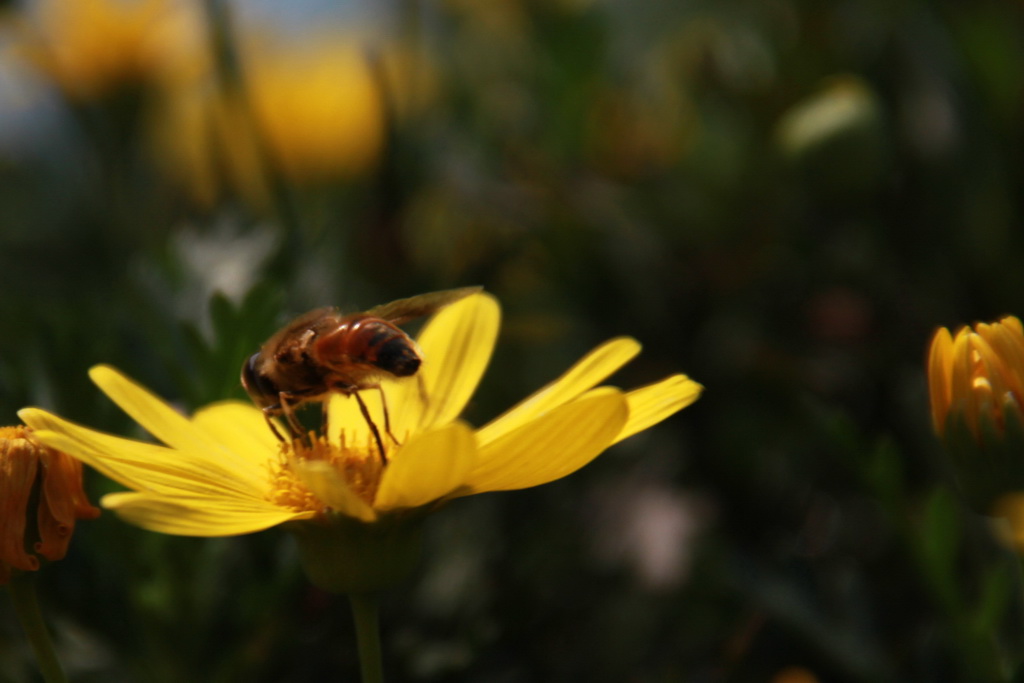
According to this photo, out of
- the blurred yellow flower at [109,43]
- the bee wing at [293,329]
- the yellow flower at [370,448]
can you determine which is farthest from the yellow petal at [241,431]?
the blurred yellow flower at [109,43]

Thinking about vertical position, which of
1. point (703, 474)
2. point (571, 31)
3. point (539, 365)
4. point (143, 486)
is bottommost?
point (703, 474)

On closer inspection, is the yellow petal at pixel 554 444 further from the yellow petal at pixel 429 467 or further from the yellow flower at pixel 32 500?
the yellow flower at pixel 32 500

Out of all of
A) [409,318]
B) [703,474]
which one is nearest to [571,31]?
[703,474]

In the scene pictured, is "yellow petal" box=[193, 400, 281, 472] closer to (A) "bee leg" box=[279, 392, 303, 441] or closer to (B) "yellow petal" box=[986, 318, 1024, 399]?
(A) "bee leg" box=[279, 392, 303, 441]

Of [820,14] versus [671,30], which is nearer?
[820,14]

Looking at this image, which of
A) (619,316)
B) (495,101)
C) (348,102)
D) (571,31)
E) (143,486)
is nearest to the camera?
(143,486)

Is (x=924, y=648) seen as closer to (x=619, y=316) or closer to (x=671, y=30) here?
(x=619, y=316)
